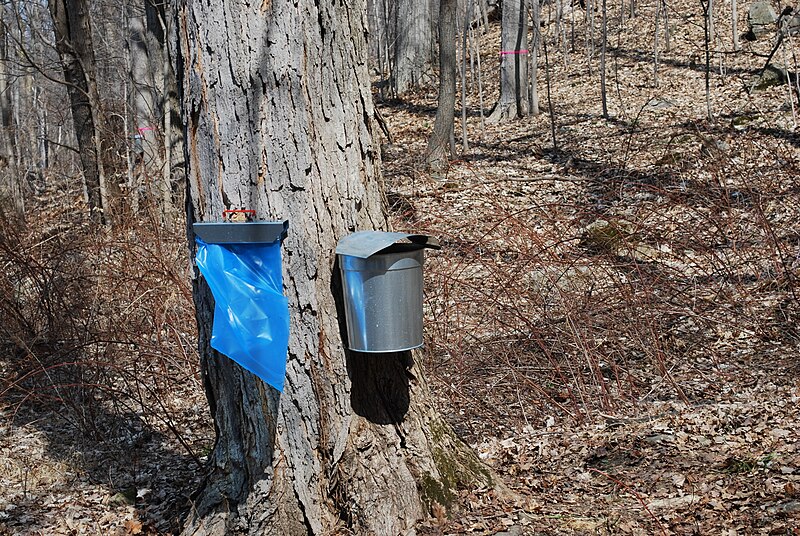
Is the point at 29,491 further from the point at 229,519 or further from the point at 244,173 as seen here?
the point at 244,173

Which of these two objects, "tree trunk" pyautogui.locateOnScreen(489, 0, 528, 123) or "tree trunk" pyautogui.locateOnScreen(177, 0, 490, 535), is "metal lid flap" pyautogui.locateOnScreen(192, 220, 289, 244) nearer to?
"tree trunk" pyautogui.locateOnScreen(177, 0, 490, 535)

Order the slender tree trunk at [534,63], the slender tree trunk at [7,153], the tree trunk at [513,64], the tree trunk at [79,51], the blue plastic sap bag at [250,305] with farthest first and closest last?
the tree trunk at [513,64], the slender tree trunk at [534,63], the slender tree trunk at [7,153], the tree trunk at [79,51], the blue plastic sap bag at [250,305]

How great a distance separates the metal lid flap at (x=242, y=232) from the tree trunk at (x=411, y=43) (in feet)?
55.6

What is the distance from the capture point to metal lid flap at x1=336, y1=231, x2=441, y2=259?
8.85 ft

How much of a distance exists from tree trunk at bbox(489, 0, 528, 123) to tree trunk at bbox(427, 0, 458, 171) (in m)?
2.65

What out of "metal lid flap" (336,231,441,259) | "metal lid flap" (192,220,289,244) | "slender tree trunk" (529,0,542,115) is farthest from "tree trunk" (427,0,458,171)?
"metal lid flap" (192,220,289,244)

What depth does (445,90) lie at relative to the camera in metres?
11.9

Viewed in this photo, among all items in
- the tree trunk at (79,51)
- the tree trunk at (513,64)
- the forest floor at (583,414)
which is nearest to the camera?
the forest floor at (583,414)

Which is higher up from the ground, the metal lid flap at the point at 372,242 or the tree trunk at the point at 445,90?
the tree trunk at the point at 445,90

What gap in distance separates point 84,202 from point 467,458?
27.9ft

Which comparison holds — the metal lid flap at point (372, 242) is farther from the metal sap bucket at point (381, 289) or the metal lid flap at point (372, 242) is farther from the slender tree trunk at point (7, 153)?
the slender tree trunk at point (7, 153)

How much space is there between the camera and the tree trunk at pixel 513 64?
14.2m

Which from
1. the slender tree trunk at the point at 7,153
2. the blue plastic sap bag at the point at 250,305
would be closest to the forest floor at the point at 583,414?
the blue plastic sap bag at the point at 250,305

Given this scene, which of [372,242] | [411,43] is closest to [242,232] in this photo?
[372,242]
